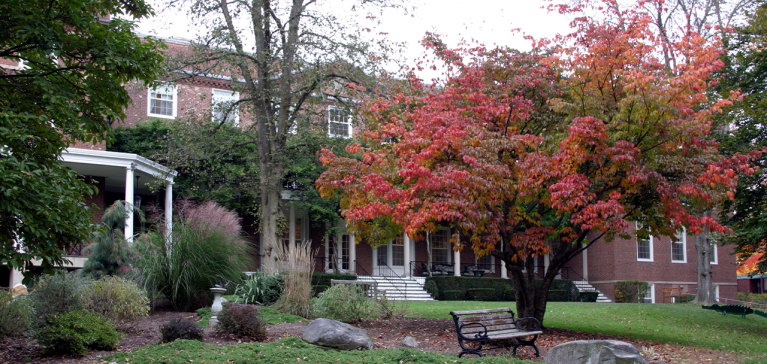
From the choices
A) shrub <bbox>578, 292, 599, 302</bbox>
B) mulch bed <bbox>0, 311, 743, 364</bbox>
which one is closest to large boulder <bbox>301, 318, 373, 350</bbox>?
mulch bed <bbox>0, 311, 743, 364</bbox>

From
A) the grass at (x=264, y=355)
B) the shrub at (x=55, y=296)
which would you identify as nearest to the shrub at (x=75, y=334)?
the grass at (x=264, y=355)

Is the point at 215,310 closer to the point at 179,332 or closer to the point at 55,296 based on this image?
the point at 179,332

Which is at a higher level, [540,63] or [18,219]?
[540,63]

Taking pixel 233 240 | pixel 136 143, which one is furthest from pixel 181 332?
pixel 136 143

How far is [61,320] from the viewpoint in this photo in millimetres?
7469

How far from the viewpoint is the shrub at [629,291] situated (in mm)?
25406

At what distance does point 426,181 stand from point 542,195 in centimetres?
264

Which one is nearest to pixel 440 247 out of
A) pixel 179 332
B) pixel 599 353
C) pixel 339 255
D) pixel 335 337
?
pixel 339 255

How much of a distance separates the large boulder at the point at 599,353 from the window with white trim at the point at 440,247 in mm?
20430

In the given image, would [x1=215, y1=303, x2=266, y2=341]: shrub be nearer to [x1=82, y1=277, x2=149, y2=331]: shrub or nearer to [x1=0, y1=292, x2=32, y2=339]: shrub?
[x1=82, y1=277, x2=149, y2=331]: shrub

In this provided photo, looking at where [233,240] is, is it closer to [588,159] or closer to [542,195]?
[542,195]

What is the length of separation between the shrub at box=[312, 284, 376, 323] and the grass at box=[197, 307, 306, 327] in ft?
1.48

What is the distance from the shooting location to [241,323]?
882 cm

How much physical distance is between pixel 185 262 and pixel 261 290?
1723mm
